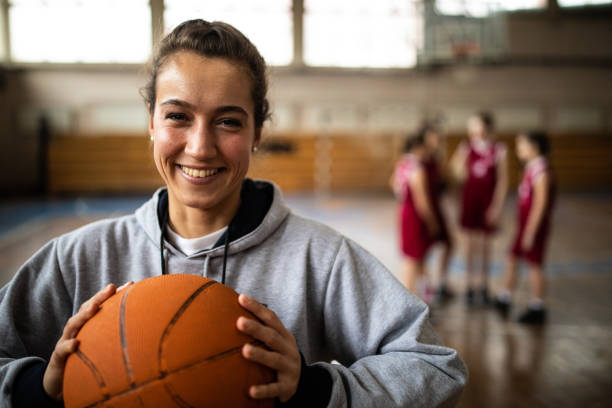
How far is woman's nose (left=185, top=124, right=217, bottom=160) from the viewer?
1110mm

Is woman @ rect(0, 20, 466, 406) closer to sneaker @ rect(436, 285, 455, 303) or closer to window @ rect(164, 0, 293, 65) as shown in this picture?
sneaker @ rect(436, 285, 455, 303)

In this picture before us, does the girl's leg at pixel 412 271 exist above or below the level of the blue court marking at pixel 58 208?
above

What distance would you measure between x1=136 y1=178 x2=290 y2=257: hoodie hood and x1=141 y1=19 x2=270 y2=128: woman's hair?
20 centimetres

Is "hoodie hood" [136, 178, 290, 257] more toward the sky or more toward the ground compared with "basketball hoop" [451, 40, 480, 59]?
more toward the ground

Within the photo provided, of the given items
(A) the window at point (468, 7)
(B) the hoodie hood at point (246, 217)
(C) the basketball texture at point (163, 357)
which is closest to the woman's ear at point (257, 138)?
(B) the hoodie hood at point (246, 217)

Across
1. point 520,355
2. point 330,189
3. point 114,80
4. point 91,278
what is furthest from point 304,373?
point 114,80

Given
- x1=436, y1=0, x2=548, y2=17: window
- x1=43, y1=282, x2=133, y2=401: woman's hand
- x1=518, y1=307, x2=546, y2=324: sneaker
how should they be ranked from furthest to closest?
x1=436, y1=0, x2=548, y2=17: window < x1=518, y1=307, x2=546, y2=324: sneaker < x1=43, y1=282, x2=133, y2=401: woman's hand

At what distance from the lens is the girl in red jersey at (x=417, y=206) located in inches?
164

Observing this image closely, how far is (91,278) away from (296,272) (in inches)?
20.3

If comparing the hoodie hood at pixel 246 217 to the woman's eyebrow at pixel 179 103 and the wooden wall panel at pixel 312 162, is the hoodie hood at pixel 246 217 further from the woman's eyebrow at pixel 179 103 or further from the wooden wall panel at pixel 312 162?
the wooden wall panel at pixel 312 162

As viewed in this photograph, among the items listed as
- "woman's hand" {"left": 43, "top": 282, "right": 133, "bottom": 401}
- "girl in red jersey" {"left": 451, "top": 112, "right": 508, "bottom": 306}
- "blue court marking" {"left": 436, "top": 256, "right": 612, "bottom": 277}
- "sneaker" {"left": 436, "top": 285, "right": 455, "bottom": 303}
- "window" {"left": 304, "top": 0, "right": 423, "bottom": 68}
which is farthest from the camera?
"window" {"left": 304, "top": 0, "right": 423, "bottom": 68}

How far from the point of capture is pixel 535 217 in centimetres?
398

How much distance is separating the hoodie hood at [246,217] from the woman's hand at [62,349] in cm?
27

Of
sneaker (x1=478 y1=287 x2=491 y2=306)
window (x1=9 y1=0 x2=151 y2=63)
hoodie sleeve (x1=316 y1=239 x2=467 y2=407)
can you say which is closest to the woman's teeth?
hoodie sleeve (x1=316 y1=239 x2=467 y2=407)
